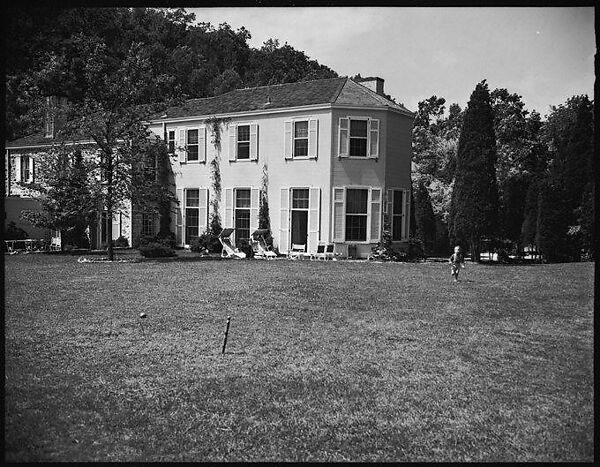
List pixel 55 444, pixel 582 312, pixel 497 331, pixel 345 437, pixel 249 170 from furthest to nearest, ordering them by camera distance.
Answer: pixel 249 170
pixel 497 331
pixel 582 312
pixel 345 437
pixel 55 444

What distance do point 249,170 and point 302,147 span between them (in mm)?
2559

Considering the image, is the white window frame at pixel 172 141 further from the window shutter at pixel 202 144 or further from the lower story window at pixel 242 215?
the lower story window at pixel 242 215

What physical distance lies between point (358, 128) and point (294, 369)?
38.0 ft

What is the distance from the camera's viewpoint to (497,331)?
6.16 meters

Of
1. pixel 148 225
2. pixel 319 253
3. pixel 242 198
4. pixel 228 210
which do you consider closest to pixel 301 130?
pixel 242 198

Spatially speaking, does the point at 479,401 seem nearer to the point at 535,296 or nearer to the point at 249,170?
the point at 535,296

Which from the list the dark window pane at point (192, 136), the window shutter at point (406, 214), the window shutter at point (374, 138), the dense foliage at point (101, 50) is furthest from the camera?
the window shutter at point (406, 214)

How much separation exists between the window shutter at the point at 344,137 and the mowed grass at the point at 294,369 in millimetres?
8460

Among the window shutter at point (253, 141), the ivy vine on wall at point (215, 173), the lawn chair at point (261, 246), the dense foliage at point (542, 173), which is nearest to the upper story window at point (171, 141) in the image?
the ivy vine on wall at point (215, 173)

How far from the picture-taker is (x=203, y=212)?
10.3m

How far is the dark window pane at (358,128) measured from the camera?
52.1 feet

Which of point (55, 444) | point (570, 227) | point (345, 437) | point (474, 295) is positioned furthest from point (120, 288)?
point (570, 227)

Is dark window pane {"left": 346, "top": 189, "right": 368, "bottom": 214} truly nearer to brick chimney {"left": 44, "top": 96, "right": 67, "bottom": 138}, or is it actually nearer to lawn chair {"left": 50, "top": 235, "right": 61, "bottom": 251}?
brick chimney {"left": 44, "top": 96, "right": 67, "bottom": 138}

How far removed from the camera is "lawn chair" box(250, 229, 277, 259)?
1340cm
